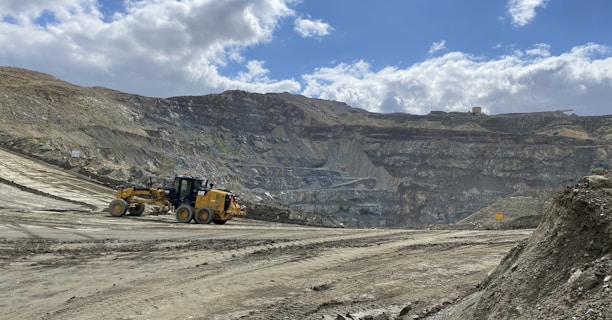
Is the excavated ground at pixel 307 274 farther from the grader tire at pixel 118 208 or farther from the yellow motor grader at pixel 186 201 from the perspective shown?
the grader tire at pixel 118 208

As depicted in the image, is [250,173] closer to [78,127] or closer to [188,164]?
[188,164]

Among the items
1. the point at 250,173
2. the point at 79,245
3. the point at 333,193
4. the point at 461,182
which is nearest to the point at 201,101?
the point at 250,173

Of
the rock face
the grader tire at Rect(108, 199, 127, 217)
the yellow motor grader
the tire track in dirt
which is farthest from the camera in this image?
the rock face

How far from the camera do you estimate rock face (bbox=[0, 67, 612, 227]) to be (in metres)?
44.2

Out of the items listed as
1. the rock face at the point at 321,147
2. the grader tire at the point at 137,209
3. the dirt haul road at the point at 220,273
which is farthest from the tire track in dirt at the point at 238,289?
the rock face at the point at 321,147

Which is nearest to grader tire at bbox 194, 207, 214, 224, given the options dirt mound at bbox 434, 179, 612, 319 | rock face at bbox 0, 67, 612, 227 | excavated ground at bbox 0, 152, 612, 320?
excavated ground at bbox 0, 152, 612, 320

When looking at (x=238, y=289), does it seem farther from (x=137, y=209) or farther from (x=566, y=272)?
(x=137, y=209)

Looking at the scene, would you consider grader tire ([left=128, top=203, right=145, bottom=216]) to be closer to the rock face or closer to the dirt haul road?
the dirt haul road

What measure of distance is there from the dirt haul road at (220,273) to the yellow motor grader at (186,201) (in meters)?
2.51

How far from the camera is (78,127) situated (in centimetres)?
4225

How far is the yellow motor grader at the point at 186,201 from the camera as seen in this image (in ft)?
54.5

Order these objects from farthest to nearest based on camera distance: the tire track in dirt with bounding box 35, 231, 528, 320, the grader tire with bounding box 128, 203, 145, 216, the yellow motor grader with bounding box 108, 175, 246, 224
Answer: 1. the grader tire with bounding box 128, 203, 145, 216
2. the yellow motor grader with bounding box 108, 175, 246, 224
3. the tire track in dirt with bounding box 35, 231, 528, 320

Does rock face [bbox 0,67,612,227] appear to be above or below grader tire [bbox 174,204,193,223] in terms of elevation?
above

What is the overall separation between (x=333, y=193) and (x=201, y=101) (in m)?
23.6
